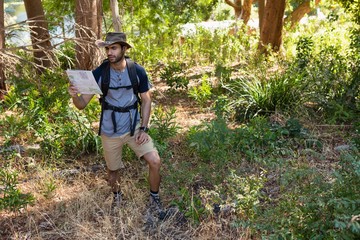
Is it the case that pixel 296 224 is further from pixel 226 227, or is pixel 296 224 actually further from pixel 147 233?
pixel 147 233

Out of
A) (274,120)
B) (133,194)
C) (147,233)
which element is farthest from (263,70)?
(147,233)

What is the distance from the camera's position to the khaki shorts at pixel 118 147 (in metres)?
4.40

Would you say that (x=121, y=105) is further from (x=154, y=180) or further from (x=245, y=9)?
(x=245, y=9)

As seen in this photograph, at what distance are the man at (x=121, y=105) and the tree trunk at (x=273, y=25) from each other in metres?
7.12

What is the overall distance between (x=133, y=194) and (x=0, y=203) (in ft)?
4.31

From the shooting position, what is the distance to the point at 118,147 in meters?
4.55

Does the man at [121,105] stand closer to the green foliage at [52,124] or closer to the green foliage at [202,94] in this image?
the green foliage at [52,124]

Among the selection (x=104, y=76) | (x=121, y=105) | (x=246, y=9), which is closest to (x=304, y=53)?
(x=121, y=105)

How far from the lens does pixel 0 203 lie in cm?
445

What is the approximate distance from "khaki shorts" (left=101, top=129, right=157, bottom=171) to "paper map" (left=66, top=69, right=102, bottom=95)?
0.59m

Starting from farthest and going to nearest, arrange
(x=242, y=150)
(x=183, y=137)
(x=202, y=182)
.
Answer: (x=183, y=137) → (x=242, y=150) → (x=202, y=182)

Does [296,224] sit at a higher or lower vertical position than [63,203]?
higher

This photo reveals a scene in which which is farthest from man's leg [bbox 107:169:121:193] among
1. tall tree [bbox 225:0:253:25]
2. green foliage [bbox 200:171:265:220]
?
tall tree [bbox 225:0:253:25]

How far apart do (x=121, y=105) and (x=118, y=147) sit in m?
0.47
